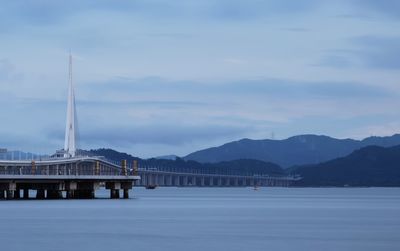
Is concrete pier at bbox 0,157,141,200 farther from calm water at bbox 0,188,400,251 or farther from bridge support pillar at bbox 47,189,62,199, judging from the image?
calm water at bbox 0,188,400,251

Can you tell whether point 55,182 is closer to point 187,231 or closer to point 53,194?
point 53,194

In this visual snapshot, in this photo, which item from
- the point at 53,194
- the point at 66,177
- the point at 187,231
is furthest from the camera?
the point at 53,194

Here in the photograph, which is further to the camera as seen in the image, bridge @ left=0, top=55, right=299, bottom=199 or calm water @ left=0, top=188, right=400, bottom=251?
bridge @ left=0, top=55, right=299, bottom=199

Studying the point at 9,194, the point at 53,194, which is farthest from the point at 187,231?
the point at 53,194

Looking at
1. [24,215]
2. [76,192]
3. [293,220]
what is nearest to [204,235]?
[293,220]

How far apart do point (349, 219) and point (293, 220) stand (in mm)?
4008

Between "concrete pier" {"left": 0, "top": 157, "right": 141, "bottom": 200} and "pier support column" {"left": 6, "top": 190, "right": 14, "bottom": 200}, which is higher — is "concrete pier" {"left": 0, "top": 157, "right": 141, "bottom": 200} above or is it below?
above

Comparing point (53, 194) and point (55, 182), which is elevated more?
point (55, 182)

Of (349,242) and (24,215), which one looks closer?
(349,242)

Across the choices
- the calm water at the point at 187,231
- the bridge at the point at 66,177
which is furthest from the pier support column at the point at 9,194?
the calm water at the point at 187,231

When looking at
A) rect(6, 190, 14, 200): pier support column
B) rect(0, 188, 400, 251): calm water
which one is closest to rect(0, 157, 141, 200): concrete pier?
rect(6, 190, 14, 200): pier support column

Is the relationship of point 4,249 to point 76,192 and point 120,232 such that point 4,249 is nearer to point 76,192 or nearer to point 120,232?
point 120,232

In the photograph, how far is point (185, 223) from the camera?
68.1 meters

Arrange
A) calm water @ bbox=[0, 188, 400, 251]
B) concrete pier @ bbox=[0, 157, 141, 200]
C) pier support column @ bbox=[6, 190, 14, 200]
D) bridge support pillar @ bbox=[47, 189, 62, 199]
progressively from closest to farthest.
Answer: calm water @ bbox=[0, 188, 400, 251] → concrete pier @ bbox=[0, 157, 141, 200] → pier support column @ bbox=[6, 190, 14, 200] → bridge support pillar @ bbox=[47, 189, 62, 199]
